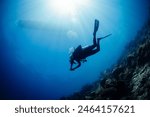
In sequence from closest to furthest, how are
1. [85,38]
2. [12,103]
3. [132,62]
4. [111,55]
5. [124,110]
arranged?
[124,110] → [12,103] → [132,62] → [85,38] → [111,55]

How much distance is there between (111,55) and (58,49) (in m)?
27.8

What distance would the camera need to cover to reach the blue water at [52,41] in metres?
67.6

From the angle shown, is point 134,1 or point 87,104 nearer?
point 87,104

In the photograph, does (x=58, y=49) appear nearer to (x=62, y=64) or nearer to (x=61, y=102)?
(x=62, y=64)

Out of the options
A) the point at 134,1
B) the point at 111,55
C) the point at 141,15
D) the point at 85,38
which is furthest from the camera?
the point at 111,55

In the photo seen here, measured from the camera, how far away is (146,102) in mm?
6539

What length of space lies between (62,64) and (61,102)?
11482cm

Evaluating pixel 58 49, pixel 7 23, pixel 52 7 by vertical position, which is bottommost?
pixel 58 49

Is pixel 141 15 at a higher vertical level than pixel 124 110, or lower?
higher

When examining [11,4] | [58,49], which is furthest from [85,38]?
[11,4]

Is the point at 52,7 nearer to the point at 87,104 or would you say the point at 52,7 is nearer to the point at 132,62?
the point at 132,62

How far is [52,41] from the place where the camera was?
10369 centimetres

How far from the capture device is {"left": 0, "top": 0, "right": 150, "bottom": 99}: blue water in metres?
67.6

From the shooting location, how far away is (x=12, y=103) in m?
6.92
